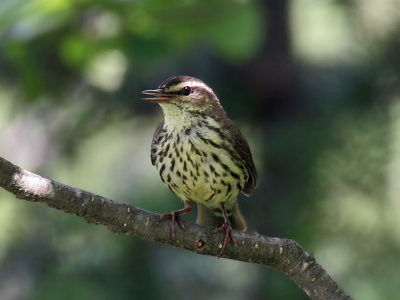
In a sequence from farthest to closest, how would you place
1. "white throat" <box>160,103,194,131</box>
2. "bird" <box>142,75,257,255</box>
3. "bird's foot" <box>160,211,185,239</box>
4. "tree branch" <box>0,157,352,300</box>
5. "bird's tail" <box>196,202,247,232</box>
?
1. "bird's tail" <box>196,202,247,232</box>
2. "white throat" <box>160,103,194,131</box>
3. "bird" <box>142,75,257,255</box>
4. "bird's foot" <box>160,211,185,239</box>
5. "tree branch" <box>0,157,352,300</box>

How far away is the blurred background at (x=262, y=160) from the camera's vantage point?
14.6 feet

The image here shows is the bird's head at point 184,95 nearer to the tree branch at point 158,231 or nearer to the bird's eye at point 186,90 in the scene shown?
the bird's eye at point 186,90

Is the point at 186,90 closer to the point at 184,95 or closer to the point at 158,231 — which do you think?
the point at 184,95

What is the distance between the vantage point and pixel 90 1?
3055mm

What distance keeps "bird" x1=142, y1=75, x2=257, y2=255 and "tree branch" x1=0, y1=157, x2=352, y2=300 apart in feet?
2.10

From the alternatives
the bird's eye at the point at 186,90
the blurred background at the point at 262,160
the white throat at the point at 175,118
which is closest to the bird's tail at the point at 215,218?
the blurred background at the point at 262,160

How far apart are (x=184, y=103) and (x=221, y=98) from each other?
0.71m

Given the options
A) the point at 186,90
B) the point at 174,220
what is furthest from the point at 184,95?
the point at 174,220

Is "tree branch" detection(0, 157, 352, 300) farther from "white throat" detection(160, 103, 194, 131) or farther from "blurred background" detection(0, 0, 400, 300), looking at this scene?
"blurred background" detection(0, 0, 400, 300)

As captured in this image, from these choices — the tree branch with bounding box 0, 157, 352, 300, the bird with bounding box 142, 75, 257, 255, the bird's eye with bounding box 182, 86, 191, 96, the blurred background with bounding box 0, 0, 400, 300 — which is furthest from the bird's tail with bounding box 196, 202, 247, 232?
the tree branch with bounding box 0, 157, 352, 300

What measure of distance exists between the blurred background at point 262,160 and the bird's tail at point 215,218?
0.46 ft

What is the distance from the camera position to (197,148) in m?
3.90

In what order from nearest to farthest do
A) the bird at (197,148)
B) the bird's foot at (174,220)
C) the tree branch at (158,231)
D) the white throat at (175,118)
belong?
the tree branch at (158,231)
the bird's foot at (174,220)
the bird at (197,148)
the white throat at (175,118)

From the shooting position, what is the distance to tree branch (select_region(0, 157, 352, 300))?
101 inches
